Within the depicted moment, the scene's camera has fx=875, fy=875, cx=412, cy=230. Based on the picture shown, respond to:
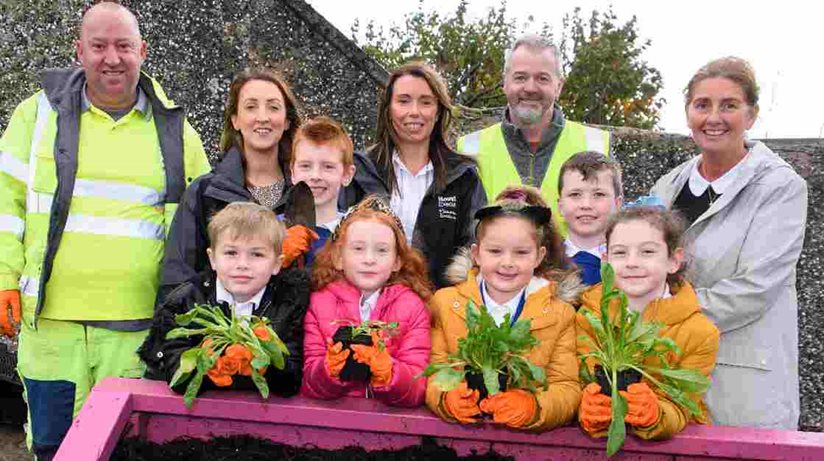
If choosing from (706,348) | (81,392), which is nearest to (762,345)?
(706,348)

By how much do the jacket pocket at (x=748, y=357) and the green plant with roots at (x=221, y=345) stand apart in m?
1.52

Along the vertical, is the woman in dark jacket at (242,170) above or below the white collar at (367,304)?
above

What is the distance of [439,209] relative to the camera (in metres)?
3.60

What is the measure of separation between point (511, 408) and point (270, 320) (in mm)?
843

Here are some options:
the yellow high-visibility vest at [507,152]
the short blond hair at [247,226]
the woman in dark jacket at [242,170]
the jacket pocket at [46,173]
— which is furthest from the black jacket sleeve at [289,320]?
the yellow high-visibility vest at [507,152]

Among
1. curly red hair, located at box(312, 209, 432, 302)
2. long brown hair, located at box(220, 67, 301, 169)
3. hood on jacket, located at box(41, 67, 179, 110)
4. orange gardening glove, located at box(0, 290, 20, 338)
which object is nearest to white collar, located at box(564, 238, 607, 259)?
curly red hair, located at box(312, 209, 432, 302)

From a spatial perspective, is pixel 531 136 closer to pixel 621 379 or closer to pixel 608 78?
pixel 621 379

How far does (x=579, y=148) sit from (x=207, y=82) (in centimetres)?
223

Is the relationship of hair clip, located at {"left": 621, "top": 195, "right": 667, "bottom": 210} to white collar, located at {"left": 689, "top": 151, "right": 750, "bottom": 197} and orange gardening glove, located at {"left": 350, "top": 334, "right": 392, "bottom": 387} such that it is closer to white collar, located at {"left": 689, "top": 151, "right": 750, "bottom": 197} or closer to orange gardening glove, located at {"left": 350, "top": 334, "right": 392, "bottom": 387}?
white collar, located at {"left": 689, "top": 151, "right": 750, "bottom": 197}

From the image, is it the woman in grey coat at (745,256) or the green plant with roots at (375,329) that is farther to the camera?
the woman in grey coat at (745,256)

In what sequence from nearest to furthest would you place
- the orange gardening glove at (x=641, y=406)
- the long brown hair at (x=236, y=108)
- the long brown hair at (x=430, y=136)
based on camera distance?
the orange gardening glove at (x=641, y=406)
the long brown hair at (x=236, y=108)
the long brown hair at (x=430, y=136)

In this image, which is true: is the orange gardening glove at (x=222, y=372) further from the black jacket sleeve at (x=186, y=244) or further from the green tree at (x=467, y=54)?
the green tree at (x=467, y=54)

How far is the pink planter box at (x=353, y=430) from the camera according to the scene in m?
2.37

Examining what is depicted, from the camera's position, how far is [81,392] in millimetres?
3434
